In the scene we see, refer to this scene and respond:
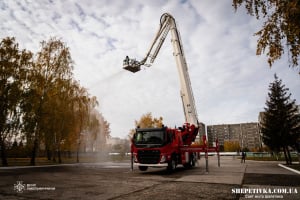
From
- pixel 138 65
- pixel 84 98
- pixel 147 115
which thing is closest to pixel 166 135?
pixel 138 65

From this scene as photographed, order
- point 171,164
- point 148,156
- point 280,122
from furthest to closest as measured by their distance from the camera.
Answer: point 280,122 < point 171,164 < point 148,156

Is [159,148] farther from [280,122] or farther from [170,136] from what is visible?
[280,122]

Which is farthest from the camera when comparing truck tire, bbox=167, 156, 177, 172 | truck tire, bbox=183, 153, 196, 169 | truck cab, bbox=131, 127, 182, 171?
truck tire, bbox=183, 153, 196, 169

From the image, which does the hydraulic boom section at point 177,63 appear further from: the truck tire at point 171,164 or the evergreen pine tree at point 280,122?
the evergreen pine tree at point 280,122

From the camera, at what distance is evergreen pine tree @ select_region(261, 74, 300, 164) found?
23219mm

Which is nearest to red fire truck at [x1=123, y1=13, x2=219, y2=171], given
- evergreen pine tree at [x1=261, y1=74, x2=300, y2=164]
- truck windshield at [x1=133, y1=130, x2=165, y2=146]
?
truck windshield at [x1=133, y1=130, x2=165, y2=146]

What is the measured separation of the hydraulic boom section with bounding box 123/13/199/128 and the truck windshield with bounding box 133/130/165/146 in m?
3.94

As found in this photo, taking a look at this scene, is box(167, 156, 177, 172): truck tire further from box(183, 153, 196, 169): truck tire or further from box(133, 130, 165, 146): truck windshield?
box(183, 153, 196, 169): truck tire

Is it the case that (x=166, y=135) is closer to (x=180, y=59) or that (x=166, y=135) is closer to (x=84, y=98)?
(x=180, y=59)

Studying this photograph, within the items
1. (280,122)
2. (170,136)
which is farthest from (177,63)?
(280,122)

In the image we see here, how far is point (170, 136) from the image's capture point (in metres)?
14.1

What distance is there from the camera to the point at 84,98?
3045 cm

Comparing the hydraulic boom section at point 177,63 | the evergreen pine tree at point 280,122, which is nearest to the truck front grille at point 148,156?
the hydraulic boom section at point 177,63

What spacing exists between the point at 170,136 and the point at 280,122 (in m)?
14.9
